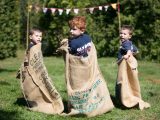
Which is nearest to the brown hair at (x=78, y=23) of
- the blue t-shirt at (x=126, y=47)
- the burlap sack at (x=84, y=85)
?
the burlap sack at (x=84, y=85)

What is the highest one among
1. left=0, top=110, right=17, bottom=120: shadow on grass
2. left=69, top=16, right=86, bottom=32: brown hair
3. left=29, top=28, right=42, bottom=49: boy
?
left=69, top=16, right=86, bottom=32: brown hair

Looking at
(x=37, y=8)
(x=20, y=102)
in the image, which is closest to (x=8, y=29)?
(x=20, y=102)

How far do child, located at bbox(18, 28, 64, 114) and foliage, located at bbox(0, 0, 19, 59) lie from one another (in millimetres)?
7878

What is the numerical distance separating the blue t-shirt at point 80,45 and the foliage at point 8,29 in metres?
8.25

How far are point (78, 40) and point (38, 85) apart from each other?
103 centimetres

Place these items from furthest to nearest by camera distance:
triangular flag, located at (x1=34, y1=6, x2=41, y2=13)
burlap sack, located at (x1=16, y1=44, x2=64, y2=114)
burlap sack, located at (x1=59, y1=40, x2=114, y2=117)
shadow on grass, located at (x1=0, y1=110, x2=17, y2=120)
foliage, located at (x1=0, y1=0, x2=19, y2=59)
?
triangular flag, located at (x1=34, y1=6, x2=41, y2=13), foliage, located at (x1=0, y1=0, x2=19, y2=59), burlap sack, located at (x1=16, y1=44, x2=64, y2=114), burlap sack, located at (x1=59, y1=40, x2=114, y2=117), shadow on grass, located at (x1=0, y1=110, x2=17, y2=120)

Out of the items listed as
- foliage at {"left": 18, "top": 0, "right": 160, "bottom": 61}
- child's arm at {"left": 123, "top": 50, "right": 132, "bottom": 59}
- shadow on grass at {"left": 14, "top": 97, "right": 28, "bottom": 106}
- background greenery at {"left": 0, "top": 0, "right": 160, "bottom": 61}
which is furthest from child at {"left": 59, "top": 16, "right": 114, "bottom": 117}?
foliage at {"left": 18, "top": 0, "right": 160, "bottom": 61}

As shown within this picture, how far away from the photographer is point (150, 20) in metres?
20.1

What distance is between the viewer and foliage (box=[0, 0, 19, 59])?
627 inches

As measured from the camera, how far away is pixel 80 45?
25.6 ft

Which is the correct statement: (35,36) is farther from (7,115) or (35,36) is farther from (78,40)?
(7,115)

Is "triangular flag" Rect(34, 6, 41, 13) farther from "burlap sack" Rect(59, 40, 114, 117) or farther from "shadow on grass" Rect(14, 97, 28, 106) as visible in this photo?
"burlap sack" Rect(59, 40, 114, 117)

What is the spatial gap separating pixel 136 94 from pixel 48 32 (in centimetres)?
1513

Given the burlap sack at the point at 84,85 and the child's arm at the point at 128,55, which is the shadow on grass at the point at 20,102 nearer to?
the burlap sack at the point at 84,85
